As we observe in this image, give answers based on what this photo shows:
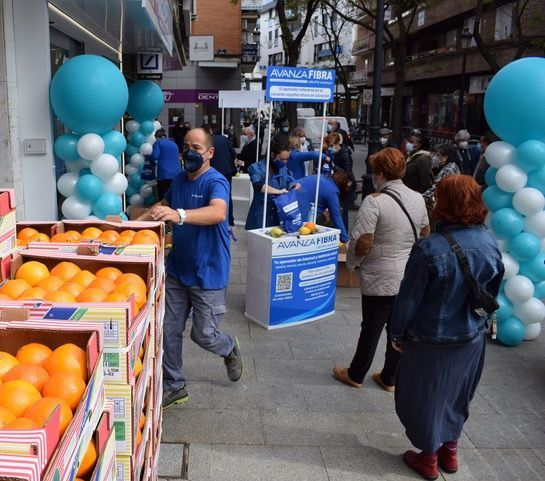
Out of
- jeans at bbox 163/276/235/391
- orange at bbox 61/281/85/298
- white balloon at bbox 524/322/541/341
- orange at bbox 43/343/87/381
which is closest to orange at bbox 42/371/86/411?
orange at bbox 43/343/87/381

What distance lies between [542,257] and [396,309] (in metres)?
3.05

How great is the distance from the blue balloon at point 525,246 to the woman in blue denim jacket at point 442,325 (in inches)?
97.3

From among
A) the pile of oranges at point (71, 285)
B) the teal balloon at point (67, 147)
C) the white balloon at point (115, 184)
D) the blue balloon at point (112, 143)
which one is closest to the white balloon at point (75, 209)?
the white balloon at point (115, 184)

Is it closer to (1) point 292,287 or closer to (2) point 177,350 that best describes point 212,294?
(2) point 177,350

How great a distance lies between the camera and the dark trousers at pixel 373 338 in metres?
4.70

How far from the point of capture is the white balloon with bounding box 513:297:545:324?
593 centimetres

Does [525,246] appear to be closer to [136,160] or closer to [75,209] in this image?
[75,209]

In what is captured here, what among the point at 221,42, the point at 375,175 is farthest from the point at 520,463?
the point at 221,42

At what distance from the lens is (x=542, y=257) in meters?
5.94

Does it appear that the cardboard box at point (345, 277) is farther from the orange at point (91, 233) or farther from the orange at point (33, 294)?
the orange at point (33, 294)

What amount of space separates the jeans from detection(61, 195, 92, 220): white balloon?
7.92ft

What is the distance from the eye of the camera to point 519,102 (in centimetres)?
547

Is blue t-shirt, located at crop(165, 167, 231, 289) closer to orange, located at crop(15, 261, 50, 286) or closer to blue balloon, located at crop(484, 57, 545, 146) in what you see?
orange, located at crop(15, 261, 50, 286)

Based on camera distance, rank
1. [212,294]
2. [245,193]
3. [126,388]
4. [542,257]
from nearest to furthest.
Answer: [126,388] < [212,294] < [542,257] < [245,193]
